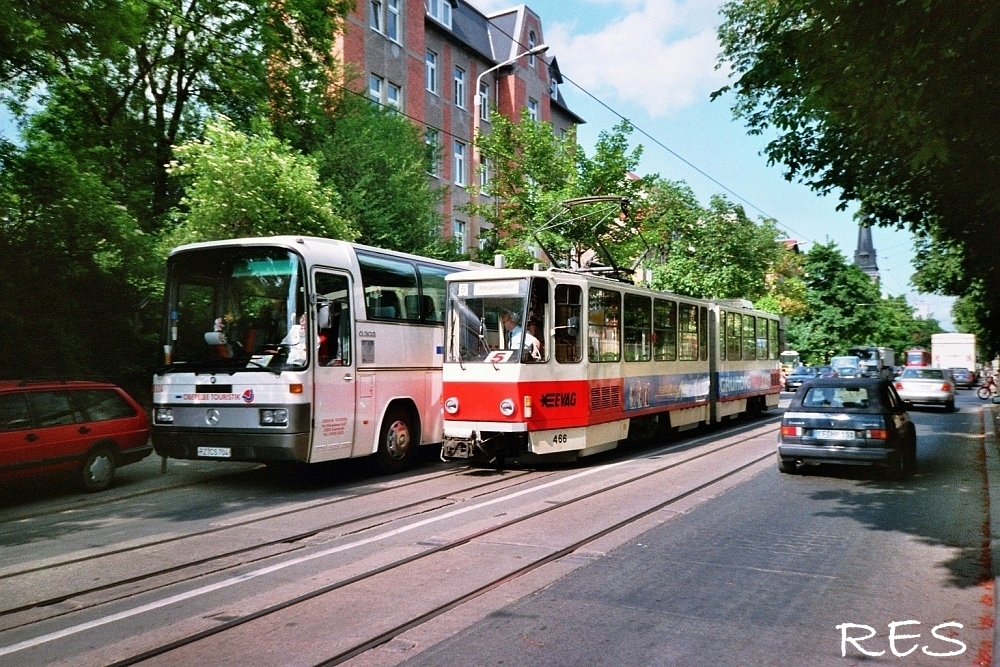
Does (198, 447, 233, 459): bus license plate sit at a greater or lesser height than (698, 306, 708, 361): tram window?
lesser

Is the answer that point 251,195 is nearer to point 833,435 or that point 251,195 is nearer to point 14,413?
point 14,413

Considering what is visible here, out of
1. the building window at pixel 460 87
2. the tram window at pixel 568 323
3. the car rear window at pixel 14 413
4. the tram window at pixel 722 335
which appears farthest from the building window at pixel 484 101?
the car rear window at pixel 14 413

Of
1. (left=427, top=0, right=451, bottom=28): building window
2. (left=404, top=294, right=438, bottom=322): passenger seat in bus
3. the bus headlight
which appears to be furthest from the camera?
(left=427, top=0, right=451, bottom=28): building window

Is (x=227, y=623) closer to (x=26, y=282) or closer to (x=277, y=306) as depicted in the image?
(x=277, y=306)

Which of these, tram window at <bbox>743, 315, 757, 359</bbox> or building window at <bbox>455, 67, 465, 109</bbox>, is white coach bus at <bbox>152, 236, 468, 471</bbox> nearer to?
tram window at <bbox>743, 315, 757, 359</bbox>

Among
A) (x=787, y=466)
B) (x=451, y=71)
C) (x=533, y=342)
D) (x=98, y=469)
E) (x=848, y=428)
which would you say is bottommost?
(x=787, y=466)

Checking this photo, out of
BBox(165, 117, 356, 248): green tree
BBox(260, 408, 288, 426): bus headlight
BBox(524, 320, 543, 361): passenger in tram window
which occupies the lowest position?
BBox(260, 408, 288, 426): bus headlight

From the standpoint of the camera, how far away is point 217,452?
10.3 metres

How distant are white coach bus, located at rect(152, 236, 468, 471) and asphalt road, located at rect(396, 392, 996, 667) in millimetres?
4601

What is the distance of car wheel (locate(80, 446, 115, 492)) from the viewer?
10.3 m

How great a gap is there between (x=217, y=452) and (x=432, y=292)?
429 centimetres

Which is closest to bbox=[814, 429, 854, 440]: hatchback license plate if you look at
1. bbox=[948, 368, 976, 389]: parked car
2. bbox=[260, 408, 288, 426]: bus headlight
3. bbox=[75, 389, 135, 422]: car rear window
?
bbox=[260, 408, 288, 426]: bus headlight

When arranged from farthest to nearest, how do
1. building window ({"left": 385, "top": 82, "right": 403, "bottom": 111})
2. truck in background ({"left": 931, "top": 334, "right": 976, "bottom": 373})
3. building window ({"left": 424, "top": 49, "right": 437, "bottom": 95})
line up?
truck in background ({"left": 931, "top": 334, "right": 976, "bottom": 373}) → building window ({"left": 424, "top": 49, "right": 437, "bottom": 95}) → building window ({"left": 385, "top": 82, "right": 403, "bottom": 111})

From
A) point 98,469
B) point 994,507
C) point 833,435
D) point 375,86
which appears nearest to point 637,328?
point 833,435
